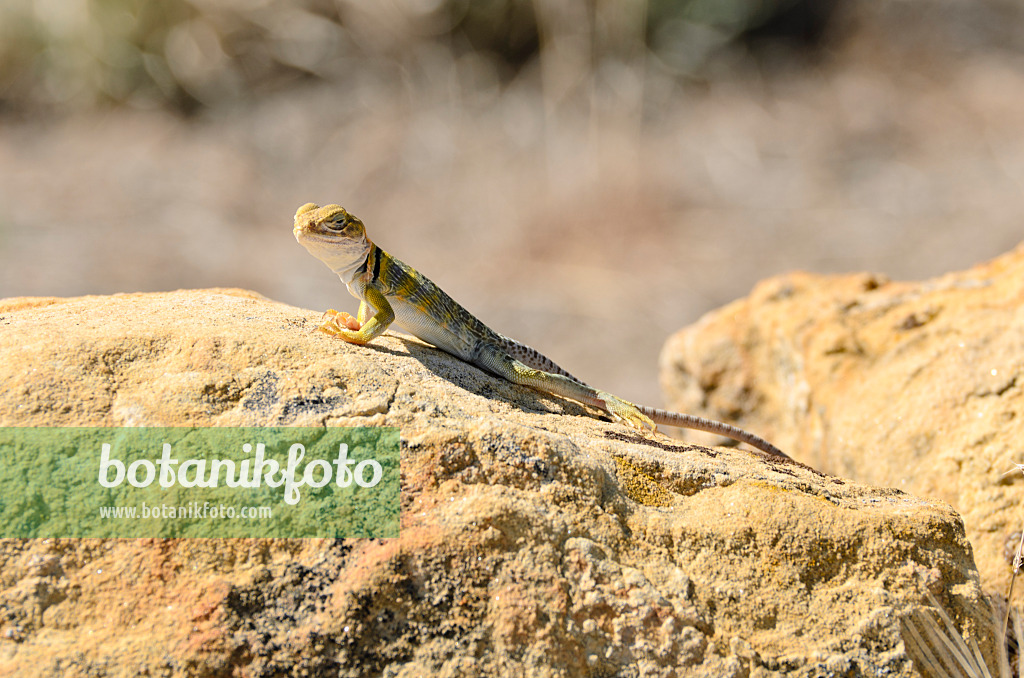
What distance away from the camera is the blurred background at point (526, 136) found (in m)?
11.8

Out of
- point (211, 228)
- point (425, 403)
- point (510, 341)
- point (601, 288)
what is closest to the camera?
point (425, 403)

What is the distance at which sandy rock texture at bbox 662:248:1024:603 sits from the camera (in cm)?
407

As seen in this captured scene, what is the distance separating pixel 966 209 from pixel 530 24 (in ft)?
25.1

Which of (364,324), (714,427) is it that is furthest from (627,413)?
(364,324)

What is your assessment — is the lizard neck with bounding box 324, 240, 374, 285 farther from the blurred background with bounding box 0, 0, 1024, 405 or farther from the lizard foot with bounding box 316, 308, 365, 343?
the blurred background with bounding box 0, 0, 1024, 405

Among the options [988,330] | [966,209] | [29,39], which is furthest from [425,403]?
[29,39]

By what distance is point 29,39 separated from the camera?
14.7m

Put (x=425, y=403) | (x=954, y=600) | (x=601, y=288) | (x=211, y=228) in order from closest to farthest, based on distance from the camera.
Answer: (x=954, y=600)
(x=425, y=403)
(x=601, y=288)
(x=211, y=228)

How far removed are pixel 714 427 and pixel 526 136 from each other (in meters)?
10.4

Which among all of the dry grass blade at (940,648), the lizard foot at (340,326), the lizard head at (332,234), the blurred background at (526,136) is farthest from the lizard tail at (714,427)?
the blurred background at (526,136)

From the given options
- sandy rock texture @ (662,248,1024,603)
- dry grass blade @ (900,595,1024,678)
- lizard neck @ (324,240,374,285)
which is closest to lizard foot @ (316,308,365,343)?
lizard neck @ (324,240,374,285)

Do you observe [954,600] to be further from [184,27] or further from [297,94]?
[184,27]

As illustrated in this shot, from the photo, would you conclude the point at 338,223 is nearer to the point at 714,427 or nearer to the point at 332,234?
the point at 332,234

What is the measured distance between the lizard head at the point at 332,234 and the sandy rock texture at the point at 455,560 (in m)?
0.68
